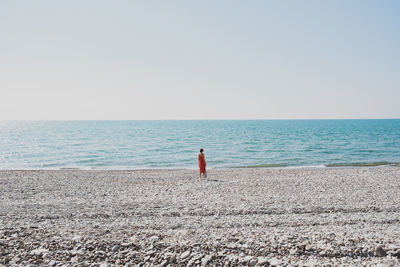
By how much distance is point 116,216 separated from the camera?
1026 cm

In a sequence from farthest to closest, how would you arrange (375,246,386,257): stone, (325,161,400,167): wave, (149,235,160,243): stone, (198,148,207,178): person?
1. (325,161,400,167): wave
2. (198,148,207,178): person
3. (149,235,160,243): stone
4. (375,246,386,257): stone

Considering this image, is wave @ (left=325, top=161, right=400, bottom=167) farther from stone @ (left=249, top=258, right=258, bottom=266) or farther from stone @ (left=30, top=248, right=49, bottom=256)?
stone @ (left=30, top=248, right=49, bottom=256)

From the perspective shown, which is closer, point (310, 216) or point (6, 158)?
point (310, 216)

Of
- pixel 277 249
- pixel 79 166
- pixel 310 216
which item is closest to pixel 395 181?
pixel 310 216

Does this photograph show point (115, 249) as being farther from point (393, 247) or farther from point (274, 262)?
point (393, 247)

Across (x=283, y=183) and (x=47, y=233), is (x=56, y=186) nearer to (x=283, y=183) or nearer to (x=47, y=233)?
(x=47, y=233)

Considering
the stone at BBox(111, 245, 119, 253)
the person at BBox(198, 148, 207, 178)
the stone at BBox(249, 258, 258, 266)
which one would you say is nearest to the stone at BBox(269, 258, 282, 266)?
the stone at BBox(249, 258, 258, 266)

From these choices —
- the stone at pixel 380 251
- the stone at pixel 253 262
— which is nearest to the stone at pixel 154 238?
the stone at pixel 253 262

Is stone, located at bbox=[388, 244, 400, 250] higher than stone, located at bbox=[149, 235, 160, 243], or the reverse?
stone, located at bbox=[388, 244, 400, 250]

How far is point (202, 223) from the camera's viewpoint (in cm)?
916

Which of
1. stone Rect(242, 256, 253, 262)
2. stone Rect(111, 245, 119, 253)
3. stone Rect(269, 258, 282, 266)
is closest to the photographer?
stone Rect(269, 258, 282, 266)

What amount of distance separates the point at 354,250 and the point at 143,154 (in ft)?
117

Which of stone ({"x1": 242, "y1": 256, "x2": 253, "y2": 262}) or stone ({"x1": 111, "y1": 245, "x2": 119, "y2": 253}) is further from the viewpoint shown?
stone ({"x1": 111, "y1": 245, "x2": 119, "y2": 253})

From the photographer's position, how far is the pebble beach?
236 inches
